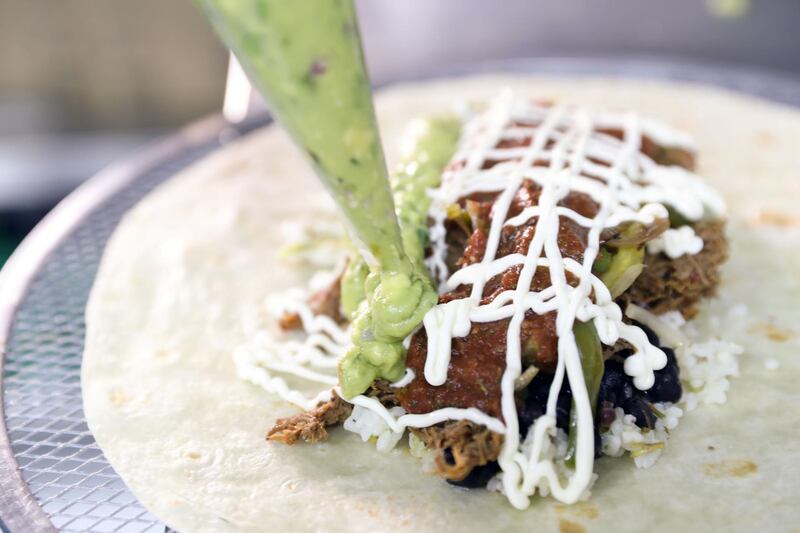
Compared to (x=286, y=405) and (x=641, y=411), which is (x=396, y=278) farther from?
(x=641, y=411)

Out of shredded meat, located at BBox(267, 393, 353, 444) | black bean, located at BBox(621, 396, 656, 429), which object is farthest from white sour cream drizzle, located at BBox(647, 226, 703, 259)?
shredded meat, located at BBox(267, 393, 353, 444)

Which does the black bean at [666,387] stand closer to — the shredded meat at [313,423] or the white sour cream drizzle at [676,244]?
the white sour cream drizzle at [676,244]

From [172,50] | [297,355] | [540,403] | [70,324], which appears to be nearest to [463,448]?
[540,403]

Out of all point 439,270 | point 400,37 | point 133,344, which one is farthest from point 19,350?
point 400,37

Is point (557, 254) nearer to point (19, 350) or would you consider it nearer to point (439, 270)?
point (439, 270)

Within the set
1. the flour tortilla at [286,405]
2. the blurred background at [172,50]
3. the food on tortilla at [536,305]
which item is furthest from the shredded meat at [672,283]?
the blurred background at [172,50]

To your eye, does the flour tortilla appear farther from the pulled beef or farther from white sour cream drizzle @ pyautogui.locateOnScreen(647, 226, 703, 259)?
white sour cream drizzle @ pyautogui.locateOnScreen(647, 226, 703, 259)
